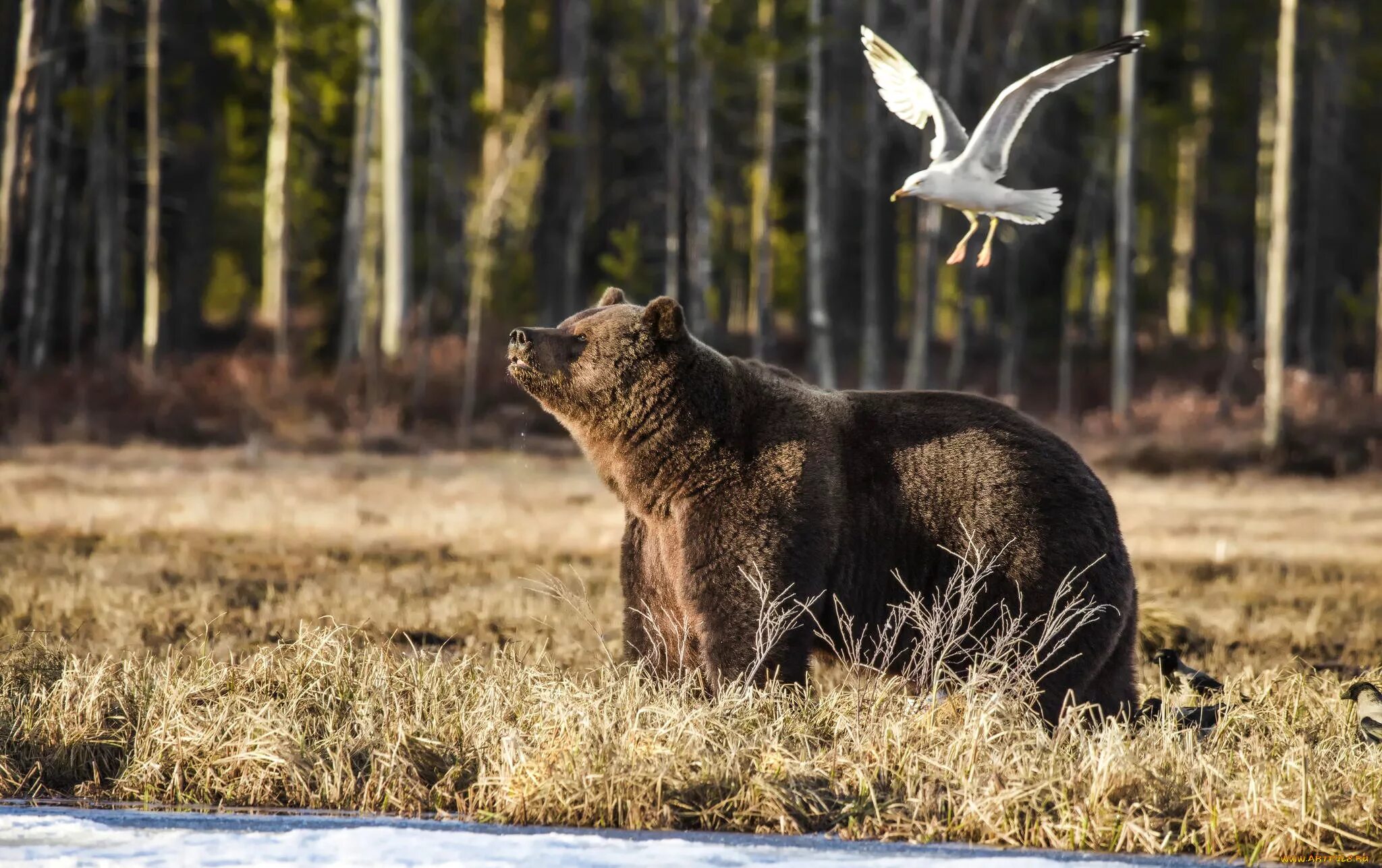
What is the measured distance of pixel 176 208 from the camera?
32438mm

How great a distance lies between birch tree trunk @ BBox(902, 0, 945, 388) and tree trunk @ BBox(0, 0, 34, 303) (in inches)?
524

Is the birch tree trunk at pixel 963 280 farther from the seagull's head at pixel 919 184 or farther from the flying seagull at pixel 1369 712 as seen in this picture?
the seagull's head at pixel 919 184

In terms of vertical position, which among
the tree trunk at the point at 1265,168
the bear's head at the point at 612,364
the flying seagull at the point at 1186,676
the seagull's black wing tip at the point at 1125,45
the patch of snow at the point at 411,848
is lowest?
the patch of snow at the point at 411,848

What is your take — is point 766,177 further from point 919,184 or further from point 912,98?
point 919,184

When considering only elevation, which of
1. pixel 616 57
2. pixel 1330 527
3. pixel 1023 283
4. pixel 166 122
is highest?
pixel 616 57

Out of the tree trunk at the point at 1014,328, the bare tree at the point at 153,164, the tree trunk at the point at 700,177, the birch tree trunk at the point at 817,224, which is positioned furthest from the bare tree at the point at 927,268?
the bare tree at the point at 153,164

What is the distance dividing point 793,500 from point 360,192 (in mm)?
24319

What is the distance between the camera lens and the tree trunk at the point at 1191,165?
43.2 metres

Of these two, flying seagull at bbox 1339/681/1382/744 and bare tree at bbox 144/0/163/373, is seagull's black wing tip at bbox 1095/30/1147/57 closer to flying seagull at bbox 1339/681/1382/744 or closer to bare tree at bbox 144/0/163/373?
flying seagull at bbox 1339/681/1382/744

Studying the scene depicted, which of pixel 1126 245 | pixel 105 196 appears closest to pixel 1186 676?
pixel 1126 245

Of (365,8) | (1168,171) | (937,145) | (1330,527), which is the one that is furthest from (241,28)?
(937,145)

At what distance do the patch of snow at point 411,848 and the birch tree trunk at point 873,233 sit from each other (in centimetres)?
2396

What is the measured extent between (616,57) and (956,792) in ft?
132

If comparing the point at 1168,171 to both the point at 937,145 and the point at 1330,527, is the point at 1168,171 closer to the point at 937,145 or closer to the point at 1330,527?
the point at 1330,527
